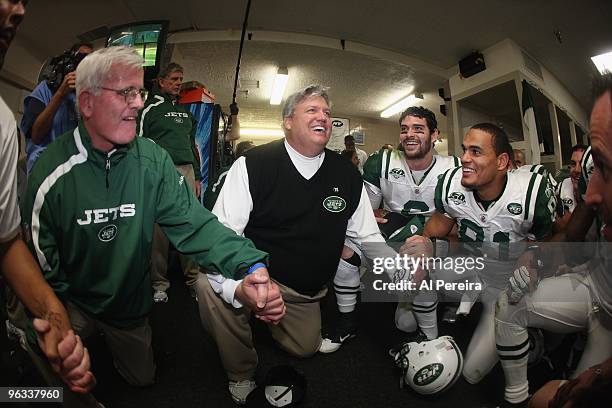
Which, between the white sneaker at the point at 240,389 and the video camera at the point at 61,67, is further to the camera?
the video camera at the point at 61,67

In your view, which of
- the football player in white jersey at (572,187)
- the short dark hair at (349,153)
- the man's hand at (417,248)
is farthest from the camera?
the short dark hair at (349,153)

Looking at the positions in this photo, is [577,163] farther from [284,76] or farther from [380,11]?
[284,76]

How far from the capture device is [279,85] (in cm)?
570

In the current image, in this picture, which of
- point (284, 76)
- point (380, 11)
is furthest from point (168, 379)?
point (284, 76)

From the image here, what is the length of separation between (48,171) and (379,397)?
143 cm

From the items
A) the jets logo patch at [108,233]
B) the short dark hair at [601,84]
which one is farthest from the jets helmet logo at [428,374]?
the jets logo patch at [108,233]

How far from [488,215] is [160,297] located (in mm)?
2035

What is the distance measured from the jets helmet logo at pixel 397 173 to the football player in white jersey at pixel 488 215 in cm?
42

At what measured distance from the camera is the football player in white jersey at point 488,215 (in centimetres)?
147

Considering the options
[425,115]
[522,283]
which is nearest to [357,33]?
[425,115]

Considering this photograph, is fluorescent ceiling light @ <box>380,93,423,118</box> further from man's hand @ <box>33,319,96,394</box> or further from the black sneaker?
man's hand @ <box>33,319,96,394</box>

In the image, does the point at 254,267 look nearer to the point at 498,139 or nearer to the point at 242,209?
the point at 242,209

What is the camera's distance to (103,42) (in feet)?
7.54

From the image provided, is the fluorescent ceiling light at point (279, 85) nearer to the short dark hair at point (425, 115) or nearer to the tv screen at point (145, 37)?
the tv screen at point (145, 37)
